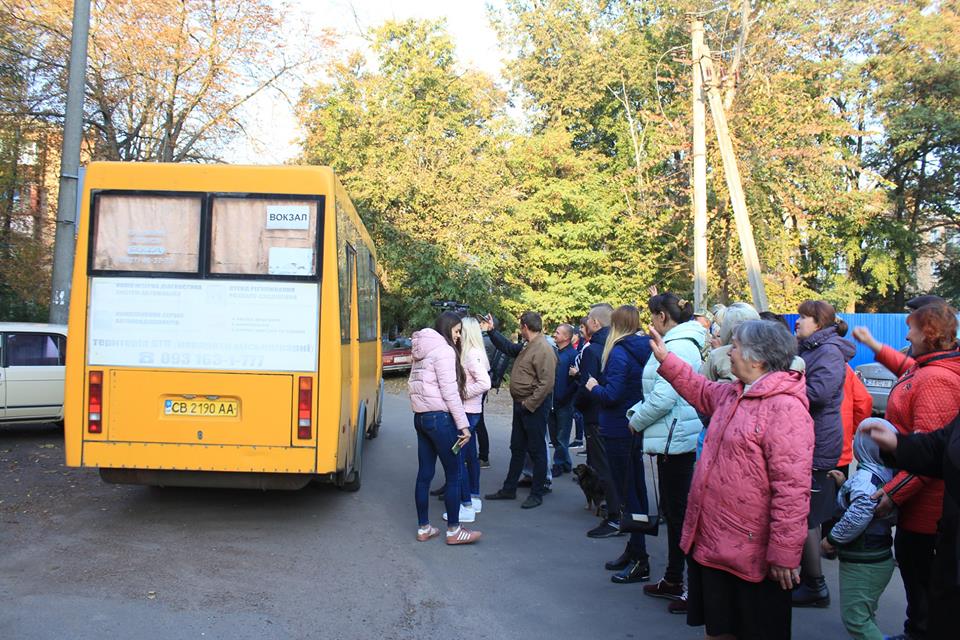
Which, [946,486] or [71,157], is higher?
[71,157]

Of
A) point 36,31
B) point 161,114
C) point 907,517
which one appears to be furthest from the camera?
point 161,114

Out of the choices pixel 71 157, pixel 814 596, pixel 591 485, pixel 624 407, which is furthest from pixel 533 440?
pixel 71 157

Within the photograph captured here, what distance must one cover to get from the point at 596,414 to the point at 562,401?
1993 millimetres

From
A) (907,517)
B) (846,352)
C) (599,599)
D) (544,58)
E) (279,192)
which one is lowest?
(599,599)

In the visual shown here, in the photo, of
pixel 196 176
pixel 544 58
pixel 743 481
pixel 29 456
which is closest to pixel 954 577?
pixel 743 481

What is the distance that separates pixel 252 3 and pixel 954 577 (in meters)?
24.4

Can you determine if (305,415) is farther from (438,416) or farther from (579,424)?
(579,424)

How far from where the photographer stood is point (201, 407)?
634 centimetres

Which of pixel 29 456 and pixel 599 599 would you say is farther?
pixel 29 456

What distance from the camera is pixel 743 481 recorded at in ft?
11.0

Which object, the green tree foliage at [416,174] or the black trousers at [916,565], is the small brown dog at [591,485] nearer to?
the black trousers at [916,565]

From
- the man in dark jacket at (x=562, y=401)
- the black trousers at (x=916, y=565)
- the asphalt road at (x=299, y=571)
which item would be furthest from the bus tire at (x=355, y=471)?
the black trousers at (x=916, y=565)

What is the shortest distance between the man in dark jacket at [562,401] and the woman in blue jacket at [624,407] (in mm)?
2694

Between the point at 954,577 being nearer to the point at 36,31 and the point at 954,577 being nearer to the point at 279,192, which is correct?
the point at 279,192
